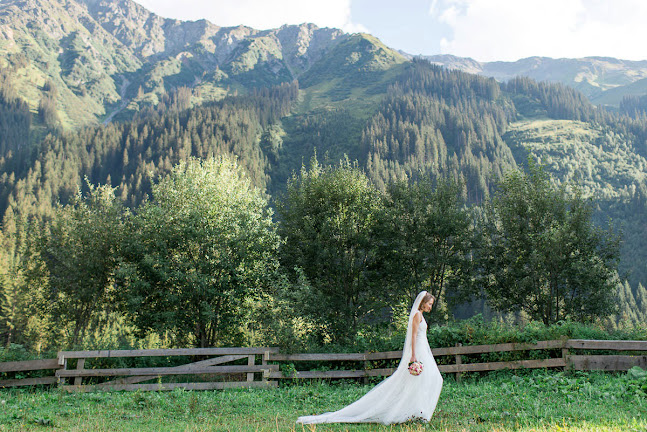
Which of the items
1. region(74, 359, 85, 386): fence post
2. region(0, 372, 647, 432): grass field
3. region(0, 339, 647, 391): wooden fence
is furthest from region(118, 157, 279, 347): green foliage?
region(0, 372, 647, 432): grass field

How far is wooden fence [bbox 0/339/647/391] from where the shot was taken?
1172 centimetres

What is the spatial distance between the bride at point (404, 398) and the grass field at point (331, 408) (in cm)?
35

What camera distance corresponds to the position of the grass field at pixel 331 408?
755 cm

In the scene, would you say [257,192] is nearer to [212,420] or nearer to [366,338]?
[366,338]

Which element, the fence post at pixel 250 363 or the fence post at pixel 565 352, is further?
the fence post at pixel 250 363

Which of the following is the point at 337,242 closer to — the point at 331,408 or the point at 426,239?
the point at 426,239

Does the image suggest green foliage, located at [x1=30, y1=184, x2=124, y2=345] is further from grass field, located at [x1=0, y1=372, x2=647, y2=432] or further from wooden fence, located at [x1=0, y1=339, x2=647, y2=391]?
grass field, located at [x1=0, y1=372, x2=647, y2=432]

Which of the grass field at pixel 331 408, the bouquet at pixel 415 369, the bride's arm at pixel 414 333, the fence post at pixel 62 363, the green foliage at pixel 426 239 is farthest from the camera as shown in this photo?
the green foliage at pixel 426 239

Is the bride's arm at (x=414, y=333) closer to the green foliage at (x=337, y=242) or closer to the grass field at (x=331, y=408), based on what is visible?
the grass field at (x=331, y=408)

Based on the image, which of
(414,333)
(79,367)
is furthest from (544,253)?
(79,367)

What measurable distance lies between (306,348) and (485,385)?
22.6ft

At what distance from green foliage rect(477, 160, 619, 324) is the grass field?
39.1ft

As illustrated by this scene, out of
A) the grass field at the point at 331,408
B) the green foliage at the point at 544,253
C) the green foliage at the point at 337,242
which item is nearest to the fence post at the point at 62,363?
the grass field at the point at 331,408

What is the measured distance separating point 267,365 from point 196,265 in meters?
8.96
